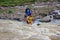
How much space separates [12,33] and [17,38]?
1.15 metres

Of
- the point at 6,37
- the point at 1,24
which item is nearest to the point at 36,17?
the point at 1,24

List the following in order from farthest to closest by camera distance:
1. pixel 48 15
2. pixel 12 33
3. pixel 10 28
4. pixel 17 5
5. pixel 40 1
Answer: pixel 40 1 → pixel 17 5 → pixel 48 15 → pixel 10 28 → pixel 12 33

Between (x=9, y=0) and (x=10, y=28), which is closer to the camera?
(x=10, y=28)

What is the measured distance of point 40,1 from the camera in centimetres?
2841

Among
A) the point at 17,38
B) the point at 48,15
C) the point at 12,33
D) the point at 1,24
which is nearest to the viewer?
the point at 17,38

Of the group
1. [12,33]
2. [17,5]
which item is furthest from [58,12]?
[12,33]

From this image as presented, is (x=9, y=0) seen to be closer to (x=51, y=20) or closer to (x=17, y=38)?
(x=51, y=20)

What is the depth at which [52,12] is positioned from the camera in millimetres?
23234

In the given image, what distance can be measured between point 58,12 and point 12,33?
8.72 m

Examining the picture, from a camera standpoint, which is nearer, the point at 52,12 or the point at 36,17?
the point at 36,17

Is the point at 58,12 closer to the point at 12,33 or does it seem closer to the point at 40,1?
the point at 40,1

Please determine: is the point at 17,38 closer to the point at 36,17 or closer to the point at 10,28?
the point at 10,28

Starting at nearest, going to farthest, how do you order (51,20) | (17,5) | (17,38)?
(17,38) → (51,20) → (17,5)

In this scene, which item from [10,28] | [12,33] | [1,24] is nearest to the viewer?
[12,33]
